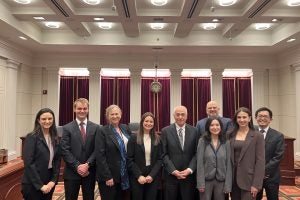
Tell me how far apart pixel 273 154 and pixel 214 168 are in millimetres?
765

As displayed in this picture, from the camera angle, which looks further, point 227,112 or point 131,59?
point 227,112

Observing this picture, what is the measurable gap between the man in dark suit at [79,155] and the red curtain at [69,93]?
18.6 feet

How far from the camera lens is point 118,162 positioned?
267 cm

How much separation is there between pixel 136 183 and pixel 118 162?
283 millimetres

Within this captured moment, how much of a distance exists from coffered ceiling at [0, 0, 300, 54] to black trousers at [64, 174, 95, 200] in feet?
9.57

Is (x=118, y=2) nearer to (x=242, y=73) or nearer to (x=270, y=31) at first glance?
(x=270, y=31)

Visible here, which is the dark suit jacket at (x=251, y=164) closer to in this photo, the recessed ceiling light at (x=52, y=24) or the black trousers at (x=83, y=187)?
the black trousers at (x=83, y=187)

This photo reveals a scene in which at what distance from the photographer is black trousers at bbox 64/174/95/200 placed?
264 cm

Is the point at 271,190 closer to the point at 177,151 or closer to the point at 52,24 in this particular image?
the point at 177,151

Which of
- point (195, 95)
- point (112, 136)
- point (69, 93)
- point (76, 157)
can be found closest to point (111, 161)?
point (112, 136)

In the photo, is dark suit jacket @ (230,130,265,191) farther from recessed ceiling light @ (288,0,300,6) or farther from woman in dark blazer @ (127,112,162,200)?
recessed ceiling light @ (288,0,300,6)

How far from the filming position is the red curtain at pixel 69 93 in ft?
27.2

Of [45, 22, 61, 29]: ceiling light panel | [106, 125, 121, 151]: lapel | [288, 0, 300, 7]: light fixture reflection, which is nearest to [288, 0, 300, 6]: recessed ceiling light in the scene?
[288, 0, 300, 7]: light fixture reflection

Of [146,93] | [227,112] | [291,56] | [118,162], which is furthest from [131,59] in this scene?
[118,162]
